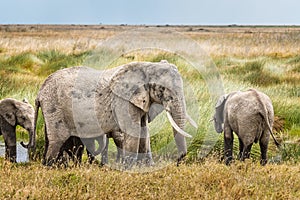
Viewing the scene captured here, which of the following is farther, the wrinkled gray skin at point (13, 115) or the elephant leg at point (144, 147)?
the wrinkled gray skin at point (13, 115)

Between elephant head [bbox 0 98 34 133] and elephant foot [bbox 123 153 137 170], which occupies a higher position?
elephant head [bbox 0 98 34 133]

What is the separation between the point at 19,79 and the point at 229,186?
9607mm

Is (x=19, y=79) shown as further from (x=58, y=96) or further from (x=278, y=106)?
(x=58, y=96)

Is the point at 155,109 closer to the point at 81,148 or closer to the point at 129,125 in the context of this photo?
the point at 129,125

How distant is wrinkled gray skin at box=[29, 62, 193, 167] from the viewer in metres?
6.21

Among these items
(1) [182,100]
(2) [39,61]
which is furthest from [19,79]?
(1) [182,100]

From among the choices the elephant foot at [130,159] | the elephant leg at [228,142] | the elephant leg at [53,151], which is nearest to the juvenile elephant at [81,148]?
the elephant leg at [53,151]

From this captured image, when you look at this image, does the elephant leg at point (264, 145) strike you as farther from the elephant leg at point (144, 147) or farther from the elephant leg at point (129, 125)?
the elephant leg at point (129, 125)

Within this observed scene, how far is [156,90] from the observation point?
6281 millimetres

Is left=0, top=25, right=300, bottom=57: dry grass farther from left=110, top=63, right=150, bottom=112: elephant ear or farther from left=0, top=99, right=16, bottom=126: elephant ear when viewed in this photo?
left=110, top=63, right=150, bottom=112: elephant ear

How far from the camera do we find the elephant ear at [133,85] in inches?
251

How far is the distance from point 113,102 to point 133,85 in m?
0.38

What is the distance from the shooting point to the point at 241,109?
25.1ft

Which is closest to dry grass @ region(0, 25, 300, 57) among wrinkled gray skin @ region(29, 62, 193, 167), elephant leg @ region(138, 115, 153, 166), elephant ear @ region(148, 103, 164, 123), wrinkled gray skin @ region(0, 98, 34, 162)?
wrinkled gray skin @ region(0, 98, 34, 162)
